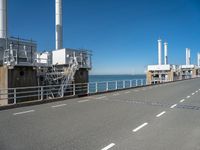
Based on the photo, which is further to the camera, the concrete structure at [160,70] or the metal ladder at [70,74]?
the concrete structure at [160,70]

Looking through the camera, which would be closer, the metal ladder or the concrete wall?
the concrete wall

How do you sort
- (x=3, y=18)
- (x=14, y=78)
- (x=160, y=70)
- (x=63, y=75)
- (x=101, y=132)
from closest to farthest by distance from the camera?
(x=101, y=132), (x=14, y=78), (x=3, y=18), (x=63, y=75), (x=160, y=70)

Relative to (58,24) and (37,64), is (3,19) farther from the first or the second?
(58,24)

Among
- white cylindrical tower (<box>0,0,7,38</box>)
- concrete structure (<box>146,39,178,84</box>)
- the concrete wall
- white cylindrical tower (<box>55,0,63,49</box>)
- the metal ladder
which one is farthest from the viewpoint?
concrete structure (<box>146,39,178,84</box>)

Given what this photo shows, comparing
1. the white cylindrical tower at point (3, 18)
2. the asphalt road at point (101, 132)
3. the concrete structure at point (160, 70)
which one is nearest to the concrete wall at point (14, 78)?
the white cylindrical tower at point (3, 18)

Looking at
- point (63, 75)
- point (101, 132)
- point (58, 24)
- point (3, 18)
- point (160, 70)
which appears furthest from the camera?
point (160, 70)

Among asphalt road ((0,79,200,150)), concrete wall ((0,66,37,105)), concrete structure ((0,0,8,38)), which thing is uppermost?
concrete structure ((0,0,8,38))

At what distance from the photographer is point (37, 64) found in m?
24.2

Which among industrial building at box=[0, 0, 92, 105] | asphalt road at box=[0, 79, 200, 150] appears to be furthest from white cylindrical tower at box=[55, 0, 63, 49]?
asphalt road at box=[0, 79, 200, 150]

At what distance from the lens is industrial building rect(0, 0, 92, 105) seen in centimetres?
2123

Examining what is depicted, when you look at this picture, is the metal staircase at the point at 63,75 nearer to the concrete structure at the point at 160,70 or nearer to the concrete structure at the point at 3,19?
the concrete structure at the point at 3,19

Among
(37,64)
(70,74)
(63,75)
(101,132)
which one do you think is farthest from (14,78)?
(101,132)

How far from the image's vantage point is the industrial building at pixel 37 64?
69.7 ft

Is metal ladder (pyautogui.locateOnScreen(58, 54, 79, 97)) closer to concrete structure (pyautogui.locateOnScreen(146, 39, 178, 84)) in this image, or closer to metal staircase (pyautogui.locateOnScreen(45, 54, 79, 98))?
metal staircase (pyautogui.locateOnScreen(45, 54, 79, 98))
